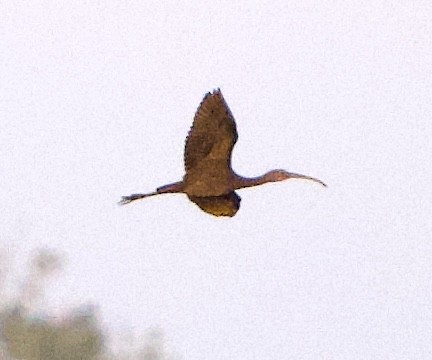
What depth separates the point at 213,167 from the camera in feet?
6.99

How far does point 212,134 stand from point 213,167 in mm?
49

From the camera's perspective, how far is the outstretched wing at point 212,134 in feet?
7.06

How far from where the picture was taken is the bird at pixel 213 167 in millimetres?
2115

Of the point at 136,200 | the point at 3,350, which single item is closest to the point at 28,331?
the point at 3,350

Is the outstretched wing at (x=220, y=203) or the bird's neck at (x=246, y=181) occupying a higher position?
the bird's neck at (x=246, y=181)

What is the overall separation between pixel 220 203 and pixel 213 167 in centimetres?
5

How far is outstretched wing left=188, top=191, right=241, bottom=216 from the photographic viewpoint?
2137 millimetres

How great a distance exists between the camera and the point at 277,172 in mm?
2164

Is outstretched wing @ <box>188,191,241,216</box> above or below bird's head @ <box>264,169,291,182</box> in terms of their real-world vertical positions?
below

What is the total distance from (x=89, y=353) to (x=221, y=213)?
9.56 metres

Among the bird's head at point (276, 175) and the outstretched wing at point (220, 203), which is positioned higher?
the bird's head at point (276, 175)

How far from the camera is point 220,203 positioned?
7.08ft

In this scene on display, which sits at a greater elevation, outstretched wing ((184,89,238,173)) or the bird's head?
outstretched wing ((184,89,238,173))

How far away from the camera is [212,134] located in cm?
216
